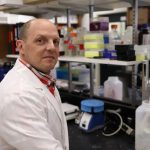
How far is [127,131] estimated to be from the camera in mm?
1595

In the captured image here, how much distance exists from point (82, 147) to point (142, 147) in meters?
0.35

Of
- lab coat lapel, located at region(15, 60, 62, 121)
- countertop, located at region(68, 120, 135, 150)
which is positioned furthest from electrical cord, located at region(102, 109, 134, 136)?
lab coat lapel, located at region(15, 60, 62, 121)

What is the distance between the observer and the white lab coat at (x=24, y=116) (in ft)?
2.79

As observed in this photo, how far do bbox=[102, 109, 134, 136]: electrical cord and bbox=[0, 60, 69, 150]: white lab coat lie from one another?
0.73m

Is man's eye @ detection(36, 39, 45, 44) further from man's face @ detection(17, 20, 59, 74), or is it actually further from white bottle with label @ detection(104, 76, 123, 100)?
white bottle with label @ detection(104, 76, 123, 100)

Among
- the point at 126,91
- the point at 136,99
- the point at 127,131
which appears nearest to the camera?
the point at 127,131

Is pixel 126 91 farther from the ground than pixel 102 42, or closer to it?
closer to it

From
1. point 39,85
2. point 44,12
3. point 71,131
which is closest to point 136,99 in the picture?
point 71,131

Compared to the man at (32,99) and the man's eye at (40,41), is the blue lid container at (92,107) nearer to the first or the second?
the man at (32,99)

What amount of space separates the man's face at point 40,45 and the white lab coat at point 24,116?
0.11m

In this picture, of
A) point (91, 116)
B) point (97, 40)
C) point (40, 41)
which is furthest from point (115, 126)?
point (40, 41)

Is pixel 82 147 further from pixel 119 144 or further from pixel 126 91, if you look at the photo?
pixel 126 91

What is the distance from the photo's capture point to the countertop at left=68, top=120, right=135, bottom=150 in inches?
56.9

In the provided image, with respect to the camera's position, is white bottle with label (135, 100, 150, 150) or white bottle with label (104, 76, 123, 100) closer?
white bottle with label (135, 100, 150, 150)
